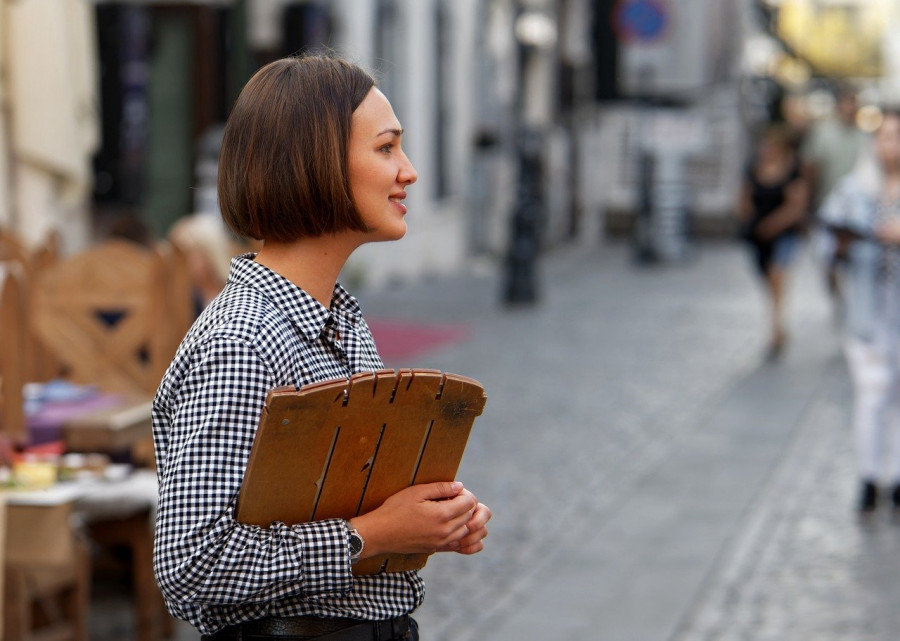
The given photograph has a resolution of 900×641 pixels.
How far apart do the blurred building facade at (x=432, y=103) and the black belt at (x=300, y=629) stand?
81cm

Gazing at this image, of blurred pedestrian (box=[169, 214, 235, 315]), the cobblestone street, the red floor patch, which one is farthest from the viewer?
the red floor patch

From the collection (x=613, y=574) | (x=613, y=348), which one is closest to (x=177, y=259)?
(x=613, y=574)

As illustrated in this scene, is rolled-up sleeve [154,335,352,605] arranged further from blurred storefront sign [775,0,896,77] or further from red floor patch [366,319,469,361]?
blurred storefront sign [775,0,896,77]

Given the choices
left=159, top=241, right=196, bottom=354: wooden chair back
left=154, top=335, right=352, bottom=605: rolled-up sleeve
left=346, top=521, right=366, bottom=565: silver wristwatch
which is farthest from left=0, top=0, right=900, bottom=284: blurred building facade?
left=159, top=241, right=196, bottom=354: wooden chair back

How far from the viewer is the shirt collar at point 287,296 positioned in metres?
2.19

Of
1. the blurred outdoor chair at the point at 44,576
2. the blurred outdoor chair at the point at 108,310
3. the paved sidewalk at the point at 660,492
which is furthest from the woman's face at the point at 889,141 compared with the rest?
the blurred outdoor chair at the point at 44,576

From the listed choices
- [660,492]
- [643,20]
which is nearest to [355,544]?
[660,492]

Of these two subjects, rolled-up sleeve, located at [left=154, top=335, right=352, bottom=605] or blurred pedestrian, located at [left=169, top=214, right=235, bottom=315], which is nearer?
rolled-up sleeve, located at [left=154, top=335, right=352, bottom=605]

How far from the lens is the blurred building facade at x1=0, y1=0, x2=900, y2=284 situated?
29.1ft

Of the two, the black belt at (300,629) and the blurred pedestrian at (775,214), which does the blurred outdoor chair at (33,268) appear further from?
the blurred pedestrian at (775,214)

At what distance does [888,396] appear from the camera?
25.5 ft

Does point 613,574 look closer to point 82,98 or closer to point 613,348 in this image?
point 82,98

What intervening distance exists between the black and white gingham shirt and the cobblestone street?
3615mm

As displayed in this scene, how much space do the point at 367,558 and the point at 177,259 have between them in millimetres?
4350
